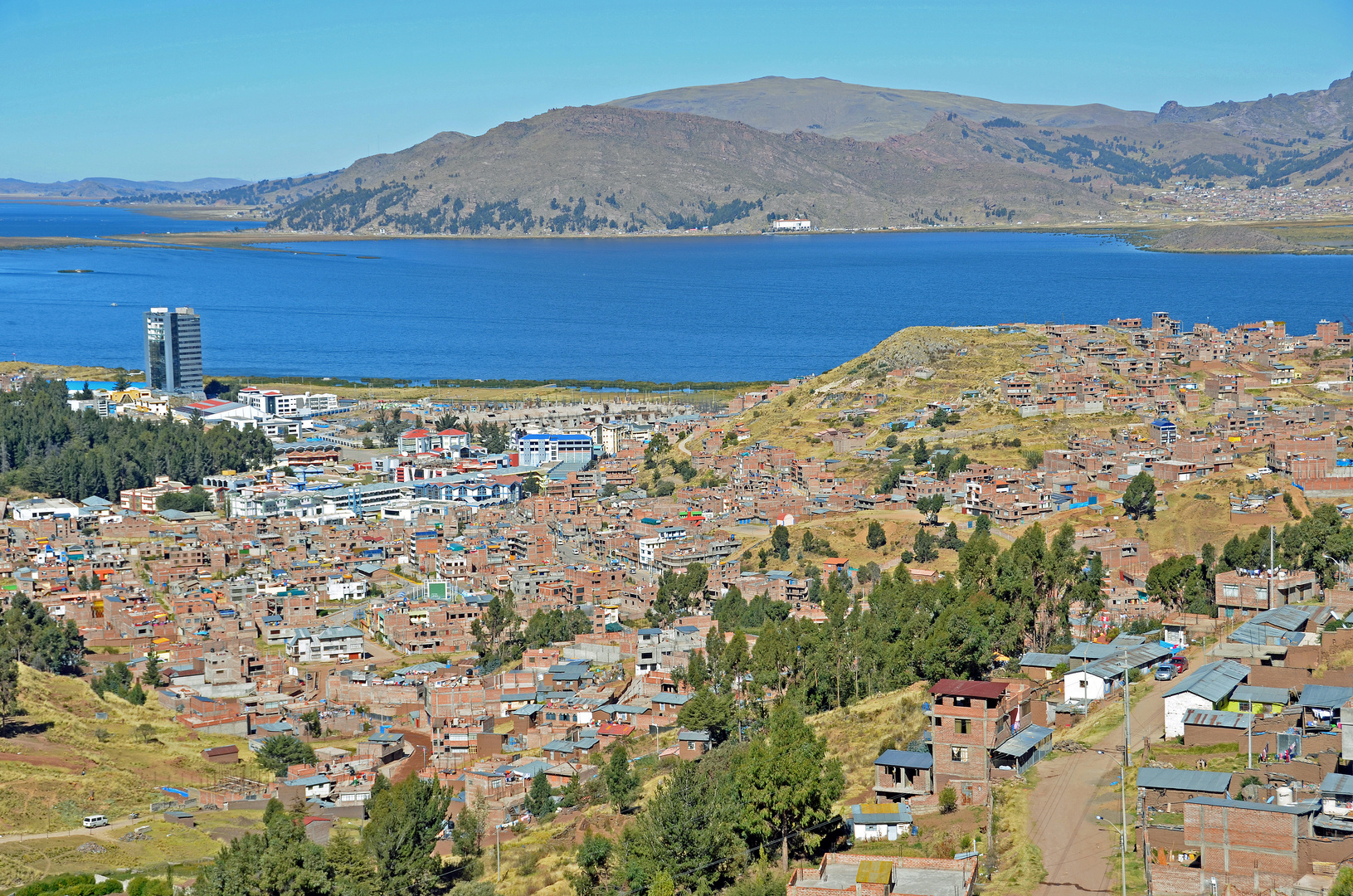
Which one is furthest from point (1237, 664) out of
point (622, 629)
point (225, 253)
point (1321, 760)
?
point (225, 253)

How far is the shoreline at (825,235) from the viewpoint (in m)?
135

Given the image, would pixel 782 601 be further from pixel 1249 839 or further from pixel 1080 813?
pixel 1249 839

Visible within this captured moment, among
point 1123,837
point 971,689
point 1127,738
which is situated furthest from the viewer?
point 971,689

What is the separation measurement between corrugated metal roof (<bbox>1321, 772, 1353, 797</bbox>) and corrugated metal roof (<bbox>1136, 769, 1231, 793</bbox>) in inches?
32.7

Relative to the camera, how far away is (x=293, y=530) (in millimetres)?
39062

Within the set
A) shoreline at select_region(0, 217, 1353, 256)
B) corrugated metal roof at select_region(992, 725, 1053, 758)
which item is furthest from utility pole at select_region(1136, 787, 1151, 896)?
shoreline at select_region(0, 217, 1353, 256)

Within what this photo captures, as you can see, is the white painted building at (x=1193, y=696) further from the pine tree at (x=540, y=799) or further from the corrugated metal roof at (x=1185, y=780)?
the pine tree at (x=540, y=799)

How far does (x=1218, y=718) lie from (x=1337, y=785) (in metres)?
2.61

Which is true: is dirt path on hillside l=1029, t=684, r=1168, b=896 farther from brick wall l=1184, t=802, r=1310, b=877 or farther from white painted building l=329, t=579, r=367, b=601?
white painted building l=329, t=579, r=367, b=601

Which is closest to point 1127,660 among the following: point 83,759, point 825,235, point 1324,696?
point 1324,696

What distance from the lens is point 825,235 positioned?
605ft

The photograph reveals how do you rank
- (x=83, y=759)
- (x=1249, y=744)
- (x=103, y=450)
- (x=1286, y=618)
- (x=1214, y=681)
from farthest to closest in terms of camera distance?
(x=103, y=450) → (x=83, y=759) → (x=1286, y=618) → (x=1214, y=681) → (x=1249, y=744)

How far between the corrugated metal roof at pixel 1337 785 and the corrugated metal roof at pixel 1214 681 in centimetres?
285

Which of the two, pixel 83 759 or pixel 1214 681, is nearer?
pixel 1214 681
